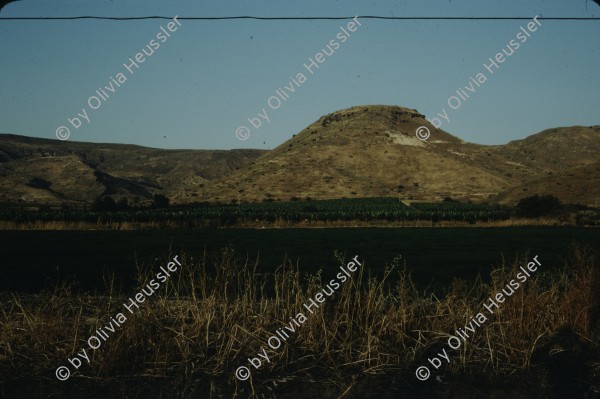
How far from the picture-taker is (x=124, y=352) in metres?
6.48

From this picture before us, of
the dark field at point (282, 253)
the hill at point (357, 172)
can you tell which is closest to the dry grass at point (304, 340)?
the dark field at point (282, 253)

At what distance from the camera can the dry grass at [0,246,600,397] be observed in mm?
6262

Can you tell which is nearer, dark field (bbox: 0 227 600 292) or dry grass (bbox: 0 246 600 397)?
dry grass (bbox: 0 246 600 397)

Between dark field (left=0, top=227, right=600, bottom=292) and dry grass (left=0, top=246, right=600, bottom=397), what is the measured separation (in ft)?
18.0

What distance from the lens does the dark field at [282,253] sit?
1813 centimetres

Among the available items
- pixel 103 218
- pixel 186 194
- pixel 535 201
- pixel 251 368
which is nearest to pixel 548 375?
pixel 251 368

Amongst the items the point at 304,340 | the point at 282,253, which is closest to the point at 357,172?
the point at 282,253

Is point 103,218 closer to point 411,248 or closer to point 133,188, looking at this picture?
point 411,248

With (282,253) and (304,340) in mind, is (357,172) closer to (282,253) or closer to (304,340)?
(282,253)

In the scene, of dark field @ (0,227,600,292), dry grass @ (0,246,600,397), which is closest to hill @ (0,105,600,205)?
dark field @ (0,227,600,292)

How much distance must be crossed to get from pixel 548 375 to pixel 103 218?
52.7 metres

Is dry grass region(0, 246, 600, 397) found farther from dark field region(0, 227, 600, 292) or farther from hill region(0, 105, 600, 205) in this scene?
hill region(0, 105, 600, 205)

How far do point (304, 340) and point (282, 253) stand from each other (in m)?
19.5

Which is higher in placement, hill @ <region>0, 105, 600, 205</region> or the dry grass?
hill @ <region>0, 105, 600, 205</region>
